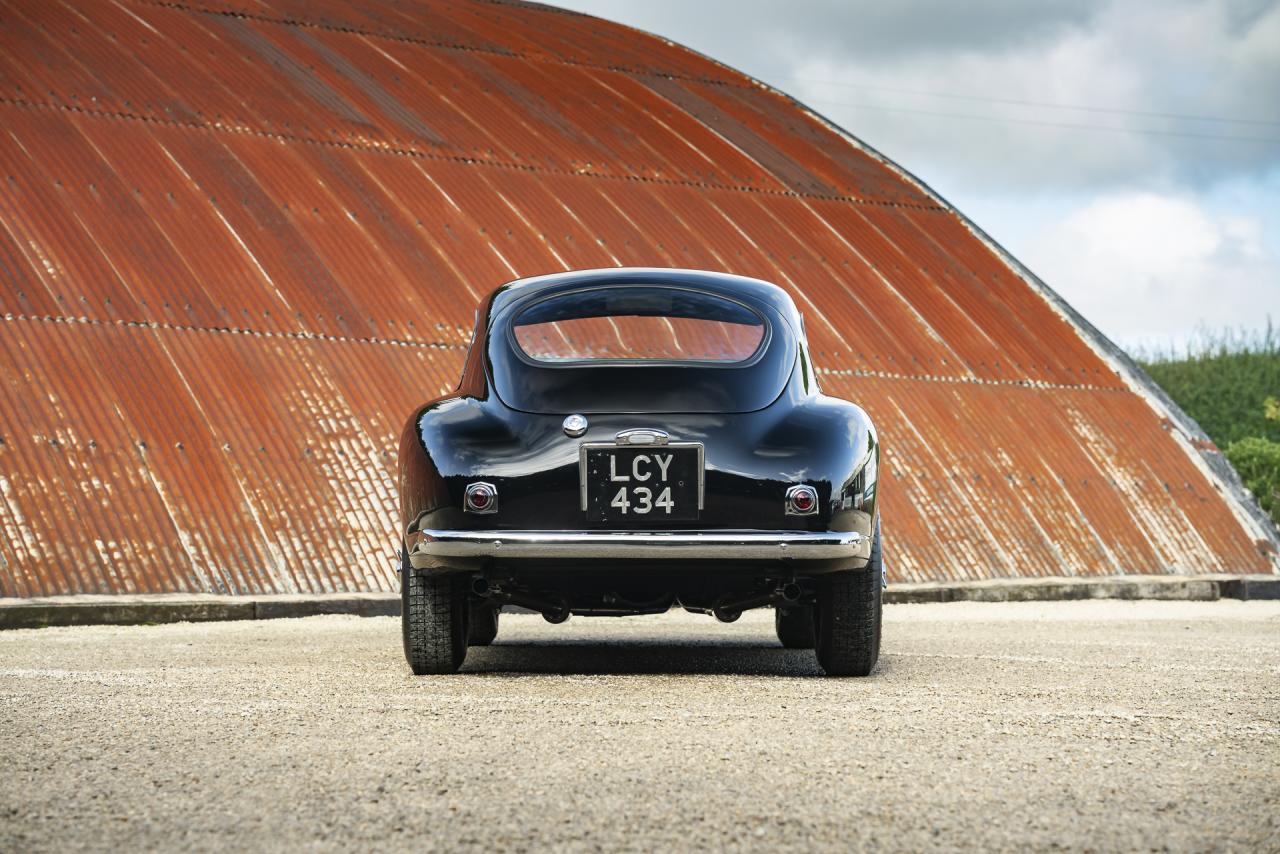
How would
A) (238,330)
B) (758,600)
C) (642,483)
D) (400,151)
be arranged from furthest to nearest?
(400,151)
(238,330)
(758,600)
(642,483)

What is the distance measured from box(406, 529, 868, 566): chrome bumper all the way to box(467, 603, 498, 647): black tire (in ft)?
7.28

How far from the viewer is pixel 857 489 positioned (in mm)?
6016

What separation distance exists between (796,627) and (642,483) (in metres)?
2.54

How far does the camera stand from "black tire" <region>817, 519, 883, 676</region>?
6.22 meters

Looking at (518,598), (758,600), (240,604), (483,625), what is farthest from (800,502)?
(240,604)

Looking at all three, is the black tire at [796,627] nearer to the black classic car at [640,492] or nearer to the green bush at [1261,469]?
the black classic car at [640,492]

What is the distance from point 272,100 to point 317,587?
7922 mm

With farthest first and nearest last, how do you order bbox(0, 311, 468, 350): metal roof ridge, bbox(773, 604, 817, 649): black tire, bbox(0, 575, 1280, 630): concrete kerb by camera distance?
bbox(0, 311, 468, 350): metal roof ridge < bbox(0, 575, 1280, 630): concrete kerb < bbox(773, 604, 817, 649): black tire

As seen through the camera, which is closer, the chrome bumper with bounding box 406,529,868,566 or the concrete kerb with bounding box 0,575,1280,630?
the chrome bumper with bounding box 406,529,868,566

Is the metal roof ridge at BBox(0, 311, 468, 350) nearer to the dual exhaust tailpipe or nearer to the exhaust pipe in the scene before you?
the dual exhaust tailpipe

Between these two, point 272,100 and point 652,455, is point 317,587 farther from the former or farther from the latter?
point 272,100

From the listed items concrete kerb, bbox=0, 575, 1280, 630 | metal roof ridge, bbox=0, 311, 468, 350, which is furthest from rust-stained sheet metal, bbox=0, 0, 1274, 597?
concrete kerb, bbox=0, 575, 1280, 630

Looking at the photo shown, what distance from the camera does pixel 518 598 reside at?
6.18m

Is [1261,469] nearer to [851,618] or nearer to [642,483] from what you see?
[851,618]
